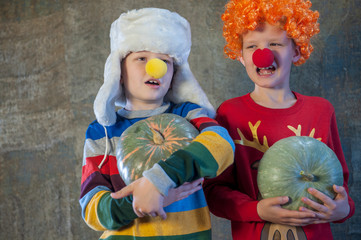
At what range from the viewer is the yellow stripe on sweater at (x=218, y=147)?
1.37 meters

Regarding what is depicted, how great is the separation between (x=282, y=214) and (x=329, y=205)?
0.59 ft

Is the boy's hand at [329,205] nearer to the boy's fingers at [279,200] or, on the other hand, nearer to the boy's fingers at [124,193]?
the boy's fingers at [279,200]

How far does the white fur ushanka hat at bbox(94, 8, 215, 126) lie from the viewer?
167 cm

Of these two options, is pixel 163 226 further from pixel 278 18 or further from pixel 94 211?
pixel 278 18

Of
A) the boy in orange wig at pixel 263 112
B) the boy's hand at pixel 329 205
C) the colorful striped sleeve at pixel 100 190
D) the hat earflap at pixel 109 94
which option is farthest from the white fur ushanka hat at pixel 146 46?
the boy's hand at pixel 329 205

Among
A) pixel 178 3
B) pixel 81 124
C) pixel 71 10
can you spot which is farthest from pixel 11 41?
pixel 178 3

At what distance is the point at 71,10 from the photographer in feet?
10.2

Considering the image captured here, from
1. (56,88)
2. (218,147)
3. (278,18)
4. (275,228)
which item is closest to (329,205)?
(275,228)

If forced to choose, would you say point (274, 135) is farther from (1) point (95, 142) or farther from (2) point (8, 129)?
(2) point (8, 129)

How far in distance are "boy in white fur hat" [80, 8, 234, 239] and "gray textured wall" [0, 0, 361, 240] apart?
3.67ft

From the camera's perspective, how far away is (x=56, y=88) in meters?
3.11

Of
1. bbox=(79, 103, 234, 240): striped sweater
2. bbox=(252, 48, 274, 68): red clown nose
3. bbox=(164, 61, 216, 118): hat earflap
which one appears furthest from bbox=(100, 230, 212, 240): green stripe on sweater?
bbox=(252, 48, 274, 68): red clown nose

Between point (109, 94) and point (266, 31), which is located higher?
point (266, 31)

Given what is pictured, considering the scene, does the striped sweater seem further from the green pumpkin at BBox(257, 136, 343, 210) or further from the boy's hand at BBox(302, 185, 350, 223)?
the boy's hand at BBox(302, 185, 350, 223)
